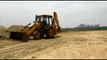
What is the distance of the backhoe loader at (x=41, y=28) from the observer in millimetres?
23891

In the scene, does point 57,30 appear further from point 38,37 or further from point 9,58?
point 9,58

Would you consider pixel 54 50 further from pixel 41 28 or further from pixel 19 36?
pixel 41 28

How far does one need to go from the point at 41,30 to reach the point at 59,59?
43.5 ft

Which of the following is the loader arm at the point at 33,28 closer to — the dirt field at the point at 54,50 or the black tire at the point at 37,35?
the black tire at the point at 37,35

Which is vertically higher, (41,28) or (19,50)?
(19,50)

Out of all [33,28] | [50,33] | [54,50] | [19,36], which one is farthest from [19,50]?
[50,33]

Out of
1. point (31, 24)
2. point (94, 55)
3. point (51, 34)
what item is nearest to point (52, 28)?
point (51, 34)

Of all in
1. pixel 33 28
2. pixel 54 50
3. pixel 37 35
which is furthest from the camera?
pixel 37 35

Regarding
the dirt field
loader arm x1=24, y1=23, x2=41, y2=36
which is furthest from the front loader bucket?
the dirt field

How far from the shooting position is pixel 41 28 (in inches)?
1000

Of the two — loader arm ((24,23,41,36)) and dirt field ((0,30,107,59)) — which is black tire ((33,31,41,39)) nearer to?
loader arm ((24,23,41,36))

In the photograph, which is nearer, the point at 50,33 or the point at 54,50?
the point at 54,50

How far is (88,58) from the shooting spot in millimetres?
12367

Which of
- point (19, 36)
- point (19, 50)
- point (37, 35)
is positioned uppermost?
point (19, 50)
